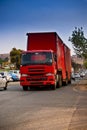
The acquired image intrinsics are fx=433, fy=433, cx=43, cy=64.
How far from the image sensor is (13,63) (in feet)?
308

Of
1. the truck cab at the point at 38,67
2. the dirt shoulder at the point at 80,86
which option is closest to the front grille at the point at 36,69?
the truck cab at the point at 38,67

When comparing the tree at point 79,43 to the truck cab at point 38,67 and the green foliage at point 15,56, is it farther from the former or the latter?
the green foliage at point 15,56

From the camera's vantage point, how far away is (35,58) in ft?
87.6

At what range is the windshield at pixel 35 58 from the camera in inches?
1045

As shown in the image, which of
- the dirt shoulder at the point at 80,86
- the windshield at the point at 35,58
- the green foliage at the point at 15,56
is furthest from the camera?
the green foliage at the point at 15,56

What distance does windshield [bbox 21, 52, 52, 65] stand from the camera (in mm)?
26547

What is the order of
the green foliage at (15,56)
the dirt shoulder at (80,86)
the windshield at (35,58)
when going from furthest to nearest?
the green foliage at (15,56) → the dirt shoulder at (80,86) → the windshield at (35,58)

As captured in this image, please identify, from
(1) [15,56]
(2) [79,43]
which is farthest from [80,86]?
(1) [15,56]

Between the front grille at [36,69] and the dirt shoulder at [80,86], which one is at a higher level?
the front grille at [36,69]

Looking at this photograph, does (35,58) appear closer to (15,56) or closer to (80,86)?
(80,86)

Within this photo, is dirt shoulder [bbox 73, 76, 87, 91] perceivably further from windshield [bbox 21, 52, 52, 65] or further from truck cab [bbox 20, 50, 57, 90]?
windshield [bbox 21, 52, 52, 65]

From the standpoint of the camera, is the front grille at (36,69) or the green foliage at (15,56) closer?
the front grille at (36,69)

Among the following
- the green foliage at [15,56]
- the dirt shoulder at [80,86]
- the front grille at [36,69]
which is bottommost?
the dirt shoulder at [80,86]

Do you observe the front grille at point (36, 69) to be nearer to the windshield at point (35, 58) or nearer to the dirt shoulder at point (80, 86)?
the windshield at point (35, 58)
